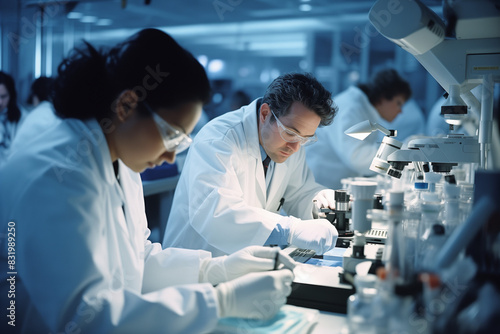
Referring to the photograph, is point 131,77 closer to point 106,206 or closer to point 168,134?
point 168,134

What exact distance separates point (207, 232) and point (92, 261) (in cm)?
95

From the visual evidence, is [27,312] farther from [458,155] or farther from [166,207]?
[166,207]

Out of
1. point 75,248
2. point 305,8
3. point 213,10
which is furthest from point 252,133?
point 213,10

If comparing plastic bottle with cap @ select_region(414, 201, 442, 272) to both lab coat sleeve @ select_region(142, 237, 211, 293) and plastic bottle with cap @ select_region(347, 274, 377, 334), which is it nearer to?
plastic bottle with cap @ select_region(347, 274, 377, 334)

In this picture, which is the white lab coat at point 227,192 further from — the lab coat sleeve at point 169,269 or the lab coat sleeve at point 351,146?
the lab coat sleeve at point 351,146

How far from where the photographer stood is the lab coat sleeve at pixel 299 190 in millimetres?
2658

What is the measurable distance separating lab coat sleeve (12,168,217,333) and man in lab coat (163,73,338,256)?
0.83 metres

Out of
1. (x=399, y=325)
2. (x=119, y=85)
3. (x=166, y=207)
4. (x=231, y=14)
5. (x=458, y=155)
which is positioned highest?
(x=231, y=14)

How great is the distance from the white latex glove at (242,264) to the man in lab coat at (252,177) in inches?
15.0

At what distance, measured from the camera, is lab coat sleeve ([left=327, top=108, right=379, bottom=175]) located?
149 inches

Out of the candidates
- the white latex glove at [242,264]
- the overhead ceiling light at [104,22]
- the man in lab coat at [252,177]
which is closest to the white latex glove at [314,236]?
the man in lab coat at [252,177]

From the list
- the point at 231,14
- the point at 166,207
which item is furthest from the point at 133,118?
the point at 231,14

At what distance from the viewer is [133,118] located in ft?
4.13

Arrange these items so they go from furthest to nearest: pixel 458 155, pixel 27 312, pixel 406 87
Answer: pixel 406 87, pixel 458 155, pixel 27 312
